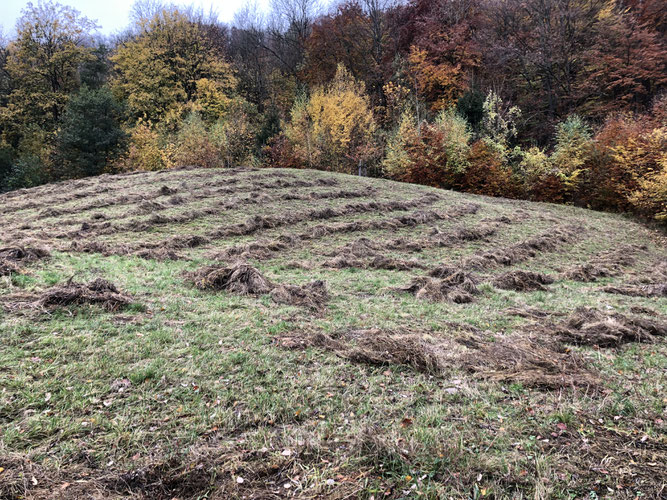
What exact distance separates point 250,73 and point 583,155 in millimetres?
31846

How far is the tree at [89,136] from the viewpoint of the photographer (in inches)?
1017

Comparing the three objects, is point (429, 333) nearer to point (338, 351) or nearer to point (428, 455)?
point (338, 351)

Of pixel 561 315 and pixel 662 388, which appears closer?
pixel 662 388

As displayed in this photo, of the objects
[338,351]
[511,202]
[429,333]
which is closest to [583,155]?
[511,202]

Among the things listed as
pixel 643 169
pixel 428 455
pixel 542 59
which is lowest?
pixel 428 455

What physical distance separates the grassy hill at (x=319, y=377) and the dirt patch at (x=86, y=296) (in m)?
0.02

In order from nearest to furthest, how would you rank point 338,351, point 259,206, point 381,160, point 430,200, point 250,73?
point 338,351 < point 259,206 < point 430,200 < point 381,160 < point 250,73

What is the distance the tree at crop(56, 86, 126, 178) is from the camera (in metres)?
25.8

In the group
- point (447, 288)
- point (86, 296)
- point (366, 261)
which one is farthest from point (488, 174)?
point (86, 296)

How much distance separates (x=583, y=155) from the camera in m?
20.8

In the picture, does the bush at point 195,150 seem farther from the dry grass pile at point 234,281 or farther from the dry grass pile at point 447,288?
the dry grass pile at point 447,288

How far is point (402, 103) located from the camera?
2848 cm

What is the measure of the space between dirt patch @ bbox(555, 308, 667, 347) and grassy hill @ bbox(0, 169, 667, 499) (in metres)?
0.03

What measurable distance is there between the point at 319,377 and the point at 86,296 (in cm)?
359
